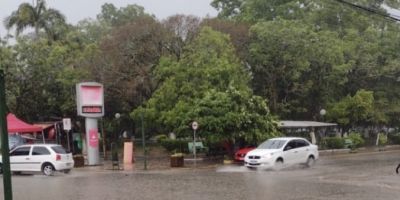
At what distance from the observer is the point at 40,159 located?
96.7 ft

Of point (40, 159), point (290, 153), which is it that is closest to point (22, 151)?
point (40, 159)

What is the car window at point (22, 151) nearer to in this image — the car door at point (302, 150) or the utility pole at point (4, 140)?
the car door at point (302, 150)

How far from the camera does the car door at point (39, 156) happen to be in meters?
29.5

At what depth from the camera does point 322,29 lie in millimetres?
58938

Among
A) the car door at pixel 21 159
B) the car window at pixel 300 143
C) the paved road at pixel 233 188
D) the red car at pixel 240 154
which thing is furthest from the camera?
the red car at pixel 240 154

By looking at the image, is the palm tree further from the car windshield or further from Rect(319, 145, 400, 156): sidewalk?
the car windshield

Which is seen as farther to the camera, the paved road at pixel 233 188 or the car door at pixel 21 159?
the car door at pixel 21 159

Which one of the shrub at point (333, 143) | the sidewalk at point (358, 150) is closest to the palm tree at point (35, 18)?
the shrub at point (333, 143)

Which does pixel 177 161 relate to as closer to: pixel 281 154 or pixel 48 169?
pixel 281 154

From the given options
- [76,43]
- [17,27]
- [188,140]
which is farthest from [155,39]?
[17,27]

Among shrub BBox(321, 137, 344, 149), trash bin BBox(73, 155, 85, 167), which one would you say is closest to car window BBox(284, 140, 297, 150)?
trash bin BBox(73, 155, 85, 167)

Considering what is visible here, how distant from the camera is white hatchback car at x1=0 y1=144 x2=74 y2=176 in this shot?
96.3 ft

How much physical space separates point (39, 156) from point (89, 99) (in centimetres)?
940

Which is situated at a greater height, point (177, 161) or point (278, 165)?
point (177, 161)
